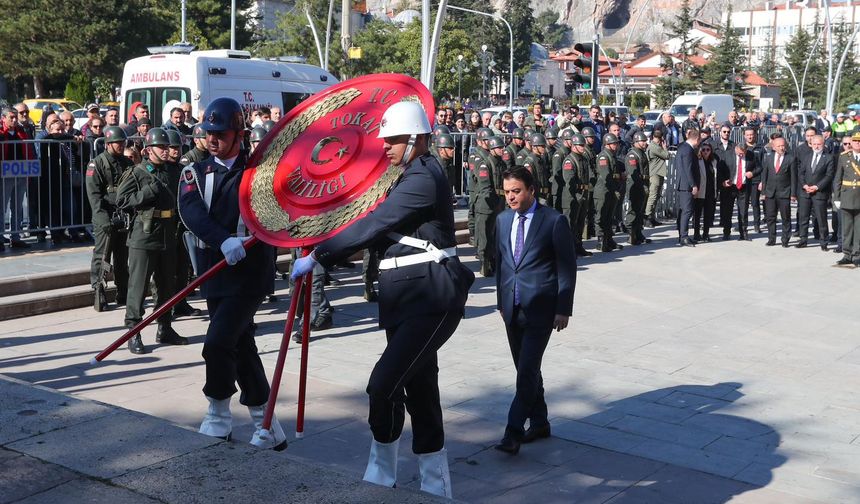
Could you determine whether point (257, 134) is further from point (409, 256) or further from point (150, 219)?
point (409, 256)

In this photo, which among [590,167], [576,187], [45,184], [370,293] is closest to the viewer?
[370,293]

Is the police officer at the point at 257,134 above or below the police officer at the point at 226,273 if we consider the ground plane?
above

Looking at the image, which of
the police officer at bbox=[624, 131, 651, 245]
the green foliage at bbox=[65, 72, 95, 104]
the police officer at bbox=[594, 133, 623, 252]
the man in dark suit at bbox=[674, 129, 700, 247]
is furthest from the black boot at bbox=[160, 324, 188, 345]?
the green foliage at bbox=[65, 72, 95, 104]

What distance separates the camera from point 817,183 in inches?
664

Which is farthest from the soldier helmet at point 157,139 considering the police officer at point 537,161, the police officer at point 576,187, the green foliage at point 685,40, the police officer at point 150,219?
the green foliage at point 685,40

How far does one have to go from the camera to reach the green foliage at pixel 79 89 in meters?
49.9

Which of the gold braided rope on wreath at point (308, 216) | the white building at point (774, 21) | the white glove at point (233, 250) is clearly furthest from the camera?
the white building at point (774, 21)

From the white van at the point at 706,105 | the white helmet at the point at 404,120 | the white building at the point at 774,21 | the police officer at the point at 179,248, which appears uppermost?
the white building at the point at 774,21

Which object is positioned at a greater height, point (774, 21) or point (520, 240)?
point (774, 21)

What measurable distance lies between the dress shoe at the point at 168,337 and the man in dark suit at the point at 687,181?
10406mm

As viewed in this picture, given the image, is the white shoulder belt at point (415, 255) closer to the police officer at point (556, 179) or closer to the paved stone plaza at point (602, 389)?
the paved stone plaza at point (602, 389)

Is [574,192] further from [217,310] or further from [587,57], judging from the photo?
[217,310]

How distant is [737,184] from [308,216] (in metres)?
14.7

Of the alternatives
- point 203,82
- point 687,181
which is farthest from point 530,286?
point 203,82
